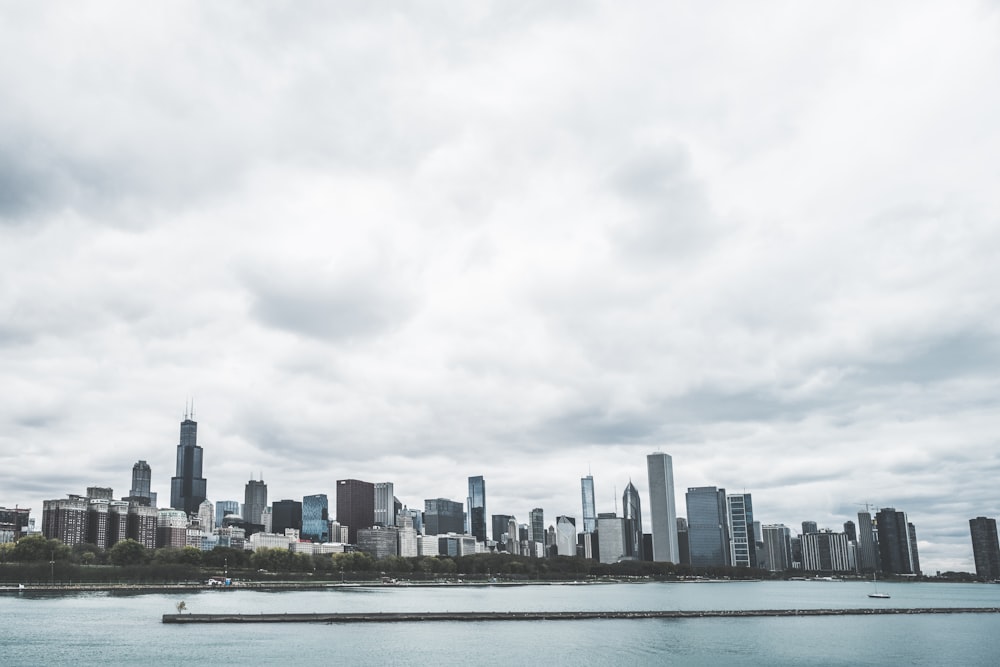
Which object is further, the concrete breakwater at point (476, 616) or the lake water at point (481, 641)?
the concrete breakwater at point (476, 616)

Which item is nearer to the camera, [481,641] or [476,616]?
[481,641]

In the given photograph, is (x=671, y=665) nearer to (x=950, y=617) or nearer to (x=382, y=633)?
A: (x=382, y=633)

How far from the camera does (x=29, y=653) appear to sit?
94.9 m

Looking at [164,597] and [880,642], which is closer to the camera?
[880,642]

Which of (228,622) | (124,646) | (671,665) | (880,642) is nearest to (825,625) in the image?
(880,642)

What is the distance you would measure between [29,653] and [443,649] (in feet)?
151

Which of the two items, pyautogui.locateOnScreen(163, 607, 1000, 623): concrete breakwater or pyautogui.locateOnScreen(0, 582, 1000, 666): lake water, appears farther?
pyautogui.locateOnScreen(163, 607, 1000, 623): concrete breakwater

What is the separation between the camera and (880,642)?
4993 inches

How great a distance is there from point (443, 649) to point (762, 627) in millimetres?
63441

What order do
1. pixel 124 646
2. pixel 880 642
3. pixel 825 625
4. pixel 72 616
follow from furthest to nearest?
1. pixel 825 625
2. pixel 72 616
3. pixel 880 642
4. pixel 124 646

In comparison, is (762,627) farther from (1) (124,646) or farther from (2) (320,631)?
(1) (124,646)

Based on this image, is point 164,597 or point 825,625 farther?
point 164,597

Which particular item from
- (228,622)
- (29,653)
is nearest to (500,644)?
(228,622)

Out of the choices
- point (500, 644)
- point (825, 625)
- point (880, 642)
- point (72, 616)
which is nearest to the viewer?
point (500, 644)
